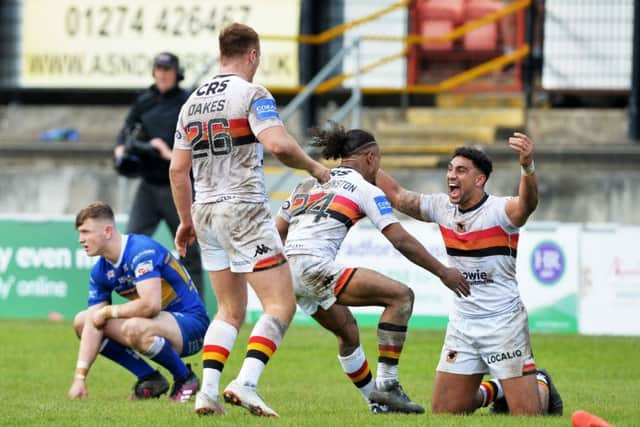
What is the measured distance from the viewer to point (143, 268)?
9773 millimetres

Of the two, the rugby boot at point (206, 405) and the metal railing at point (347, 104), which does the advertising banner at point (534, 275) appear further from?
the rugby boot at point (206, 405)

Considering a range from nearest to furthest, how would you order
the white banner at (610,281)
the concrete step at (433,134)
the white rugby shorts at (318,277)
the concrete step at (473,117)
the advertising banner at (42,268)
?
the white rugby shorts at (318,277) < the white banner at (610,281) < the advertising banner at (42,268) < the concrete step at (433,134) < the concrete step at (473,117)

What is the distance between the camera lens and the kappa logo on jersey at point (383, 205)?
8883mm

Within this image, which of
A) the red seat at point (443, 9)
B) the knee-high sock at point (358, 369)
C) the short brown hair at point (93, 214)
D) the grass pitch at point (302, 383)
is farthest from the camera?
the red seat at point (443, 9)

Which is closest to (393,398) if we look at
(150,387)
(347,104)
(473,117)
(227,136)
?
(227,136)

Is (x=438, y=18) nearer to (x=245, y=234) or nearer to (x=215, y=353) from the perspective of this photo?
(x=245, y=234)

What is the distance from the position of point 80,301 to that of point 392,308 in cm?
837

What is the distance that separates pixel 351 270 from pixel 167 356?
5.28ft

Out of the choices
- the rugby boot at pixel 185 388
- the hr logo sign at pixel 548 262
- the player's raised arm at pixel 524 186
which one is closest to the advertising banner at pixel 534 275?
the hr logo sign at pixel 548 262

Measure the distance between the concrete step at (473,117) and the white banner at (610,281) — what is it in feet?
16.6

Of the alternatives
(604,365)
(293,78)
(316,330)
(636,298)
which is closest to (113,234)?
(604,365)

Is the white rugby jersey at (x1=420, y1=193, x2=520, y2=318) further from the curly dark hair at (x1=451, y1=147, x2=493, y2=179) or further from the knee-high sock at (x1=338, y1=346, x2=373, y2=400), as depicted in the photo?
the knee-high sock at (x1=338, y1=346, x2=373, y2=400)

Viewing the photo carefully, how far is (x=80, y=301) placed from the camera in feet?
55.0

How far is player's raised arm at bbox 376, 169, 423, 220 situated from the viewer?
31.4 feet
